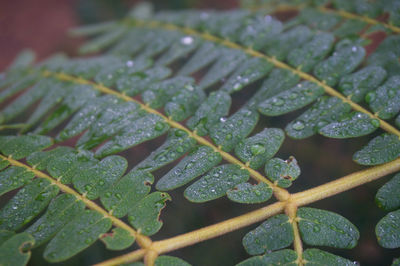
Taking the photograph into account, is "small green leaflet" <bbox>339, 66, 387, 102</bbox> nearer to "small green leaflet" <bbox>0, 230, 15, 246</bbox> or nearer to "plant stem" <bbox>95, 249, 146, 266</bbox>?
"plant stem" <bbox>95, 249, 146, 266</bbox>

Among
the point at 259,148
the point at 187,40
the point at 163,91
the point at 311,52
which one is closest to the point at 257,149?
the point at 259,148

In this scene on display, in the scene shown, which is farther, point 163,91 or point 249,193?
point 163,91

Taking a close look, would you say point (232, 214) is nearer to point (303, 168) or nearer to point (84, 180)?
point (303, 168)

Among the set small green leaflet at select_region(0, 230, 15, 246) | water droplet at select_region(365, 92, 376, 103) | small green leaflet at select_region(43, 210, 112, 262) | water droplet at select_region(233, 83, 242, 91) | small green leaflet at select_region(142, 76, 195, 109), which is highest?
small green leaflet at select_region(142, 76, 195, 109)

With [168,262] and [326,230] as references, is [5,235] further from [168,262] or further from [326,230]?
[326,230]

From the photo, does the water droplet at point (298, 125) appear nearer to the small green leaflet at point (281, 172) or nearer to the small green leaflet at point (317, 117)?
the small green leaflet at point (317, 117)

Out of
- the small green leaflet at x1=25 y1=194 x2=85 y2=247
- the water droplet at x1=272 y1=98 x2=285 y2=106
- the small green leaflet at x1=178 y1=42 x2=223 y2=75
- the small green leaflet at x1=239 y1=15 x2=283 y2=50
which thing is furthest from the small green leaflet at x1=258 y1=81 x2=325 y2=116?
the small green leaflet at x1=25 y1=194 x2=85 y2=247

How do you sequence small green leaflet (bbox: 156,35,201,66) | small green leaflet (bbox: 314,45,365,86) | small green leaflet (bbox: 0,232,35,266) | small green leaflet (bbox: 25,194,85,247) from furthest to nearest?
small green leaflet (bbox: 156,35,201,66) < small green leaflet (bbox: 314,45,365,86) < small green leaflet (bbox: 25,194,85,247) < small green leaflet (bbox: 0,232,35,266)
